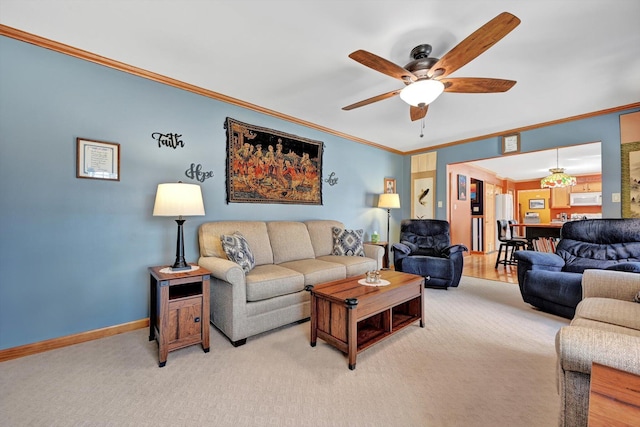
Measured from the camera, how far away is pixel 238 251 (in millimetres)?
2504

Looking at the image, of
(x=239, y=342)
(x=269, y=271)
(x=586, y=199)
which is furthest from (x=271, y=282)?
(x=586, y=199)

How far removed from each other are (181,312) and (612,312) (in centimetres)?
280

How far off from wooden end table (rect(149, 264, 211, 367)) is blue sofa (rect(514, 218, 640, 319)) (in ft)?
10.9

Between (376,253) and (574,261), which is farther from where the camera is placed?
(376,253)

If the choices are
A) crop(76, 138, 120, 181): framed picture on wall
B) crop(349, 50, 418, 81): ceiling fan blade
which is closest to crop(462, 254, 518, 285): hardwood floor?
crop(349, 50, 418, 81): ceiling fan blade

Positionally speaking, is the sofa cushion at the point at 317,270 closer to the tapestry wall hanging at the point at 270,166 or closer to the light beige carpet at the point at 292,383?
the light beige carpet at the point at 292,383

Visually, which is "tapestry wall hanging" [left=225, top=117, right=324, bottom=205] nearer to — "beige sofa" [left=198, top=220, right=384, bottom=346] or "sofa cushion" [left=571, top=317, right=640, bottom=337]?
"beige sofa" [left=198, top=220, right=384, bottom=346]

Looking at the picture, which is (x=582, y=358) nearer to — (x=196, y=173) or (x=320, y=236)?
(x=320, y=236)

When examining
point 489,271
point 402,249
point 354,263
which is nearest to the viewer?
point 354,263

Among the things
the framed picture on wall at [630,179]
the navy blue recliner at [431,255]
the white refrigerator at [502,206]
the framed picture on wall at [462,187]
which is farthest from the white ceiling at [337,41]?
the white refrigerator at [502,206]

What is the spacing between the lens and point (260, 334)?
7.87 ft

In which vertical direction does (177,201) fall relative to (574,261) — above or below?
above

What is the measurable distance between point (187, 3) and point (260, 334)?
2586 millimetres

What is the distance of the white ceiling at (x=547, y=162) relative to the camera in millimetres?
5207
